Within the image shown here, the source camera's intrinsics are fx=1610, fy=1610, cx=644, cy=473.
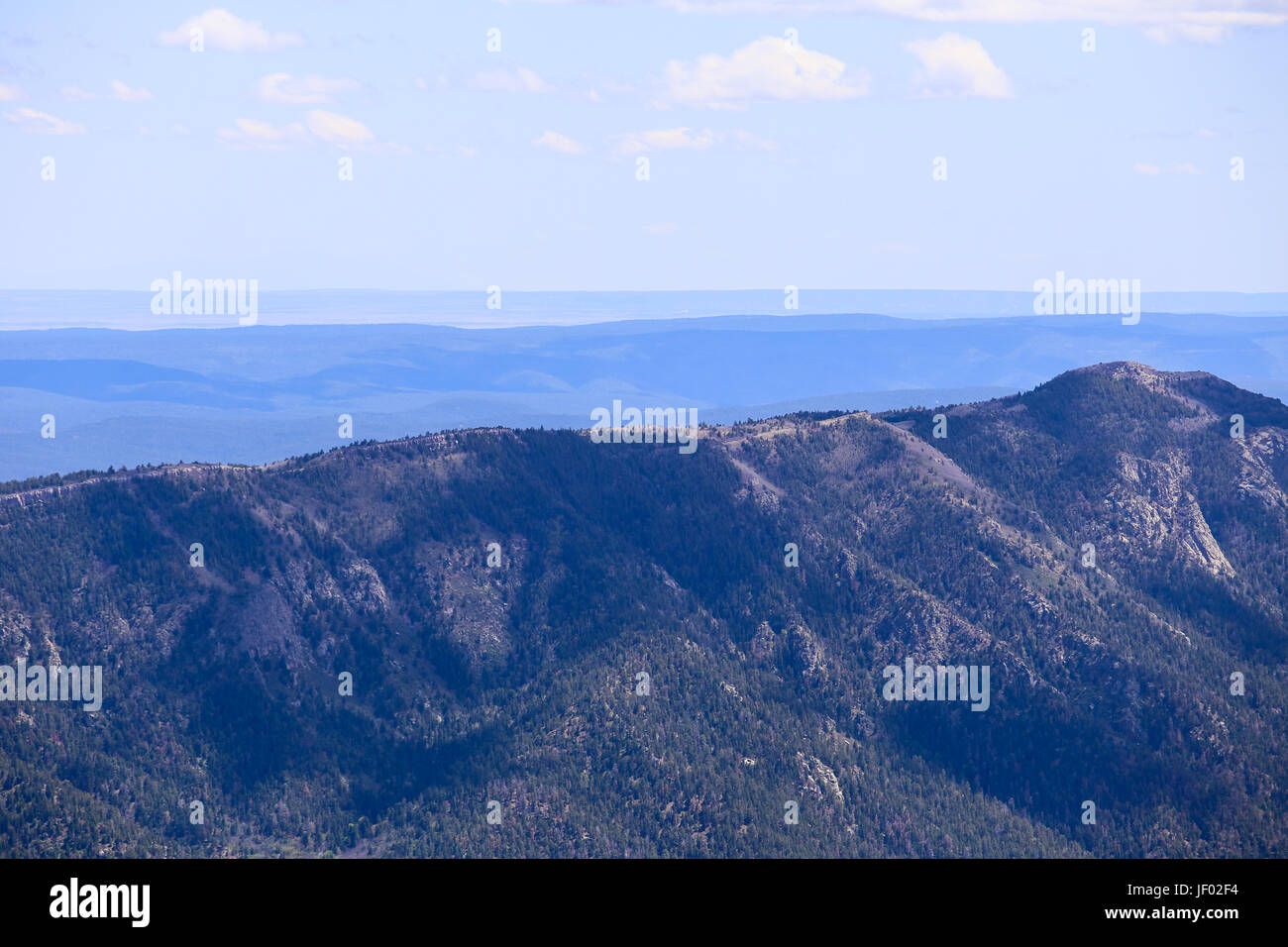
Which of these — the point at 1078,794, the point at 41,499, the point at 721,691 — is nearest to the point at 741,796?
the point at 721,691

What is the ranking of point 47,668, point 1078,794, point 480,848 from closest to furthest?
point 480,848
point 47,668
point 1078,794

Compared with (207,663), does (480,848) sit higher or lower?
lower

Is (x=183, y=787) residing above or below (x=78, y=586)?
below

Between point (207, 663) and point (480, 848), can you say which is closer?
point (480, 848)

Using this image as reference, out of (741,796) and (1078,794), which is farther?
(1078,794)

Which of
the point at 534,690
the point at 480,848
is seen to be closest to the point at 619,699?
the point at 534,690

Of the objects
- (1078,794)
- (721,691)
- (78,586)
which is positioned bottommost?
(1078,794)

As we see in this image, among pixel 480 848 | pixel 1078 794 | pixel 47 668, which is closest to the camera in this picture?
pixel 480 848

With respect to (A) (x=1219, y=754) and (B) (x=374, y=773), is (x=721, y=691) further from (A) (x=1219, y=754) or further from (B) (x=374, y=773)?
(A) (x=1219, y=754)

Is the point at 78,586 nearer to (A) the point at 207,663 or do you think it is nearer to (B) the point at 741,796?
(A) the point at 207,663
